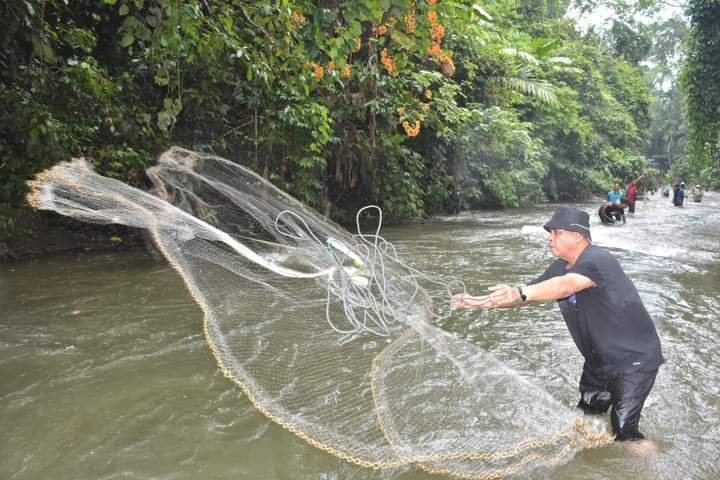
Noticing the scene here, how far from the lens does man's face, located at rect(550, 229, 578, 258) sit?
262 centimetres

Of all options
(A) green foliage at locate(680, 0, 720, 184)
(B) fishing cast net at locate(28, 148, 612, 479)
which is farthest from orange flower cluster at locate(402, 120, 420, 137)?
(A) green foliage at locate(680, 0, 720, 184)

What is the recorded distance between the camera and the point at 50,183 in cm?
318

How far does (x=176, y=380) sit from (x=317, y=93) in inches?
293

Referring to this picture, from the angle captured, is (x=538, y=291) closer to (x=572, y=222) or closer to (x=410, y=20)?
(x=572, y=222)

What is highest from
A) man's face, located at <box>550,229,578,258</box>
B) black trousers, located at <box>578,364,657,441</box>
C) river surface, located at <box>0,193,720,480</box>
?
man's face, located at <box>550,229,578,258</box>

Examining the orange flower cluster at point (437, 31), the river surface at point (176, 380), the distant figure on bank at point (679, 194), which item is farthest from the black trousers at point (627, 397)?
the distant figure on bank at point (679, 194)

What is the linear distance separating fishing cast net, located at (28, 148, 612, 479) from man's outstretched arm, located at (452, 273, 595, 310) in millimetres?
762

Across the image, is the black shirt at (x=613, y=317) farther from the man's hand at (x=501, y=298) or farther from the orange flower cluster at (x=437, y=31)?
the orange flower cluster at (x=437, y=31)

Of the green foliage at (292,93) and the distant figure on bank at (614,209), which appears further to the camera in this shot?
the distant figure on bank at (614,209)

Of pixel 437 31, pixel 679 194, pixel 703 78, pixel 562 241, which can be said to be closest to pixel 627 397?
pixel 562 241

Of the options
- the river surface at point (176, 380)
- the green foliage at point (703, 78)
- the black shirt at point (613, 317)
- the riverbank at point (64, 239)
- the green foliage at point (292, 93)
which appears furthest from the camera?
the green foliage at point (703, 78)

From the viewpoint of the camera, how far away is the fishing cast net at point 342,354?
8.71ft

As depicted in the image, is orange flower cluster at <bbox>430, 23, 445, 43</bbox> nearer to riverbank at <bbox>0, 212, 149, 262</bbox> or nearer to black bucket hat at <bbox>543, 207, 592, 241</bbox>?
black bucket hat at <bbox>543, 207, 592, 241</bbox>

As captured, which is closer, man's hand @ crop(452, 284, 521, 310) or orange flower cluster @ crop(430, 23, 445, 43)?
man's hand @ crop(452, 284, 521, 310)
